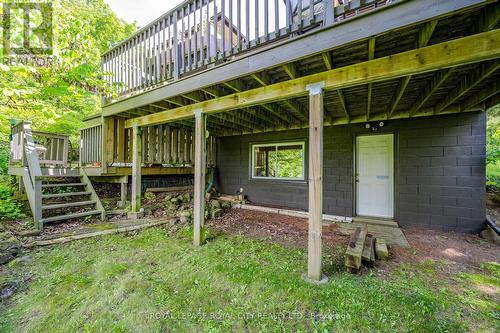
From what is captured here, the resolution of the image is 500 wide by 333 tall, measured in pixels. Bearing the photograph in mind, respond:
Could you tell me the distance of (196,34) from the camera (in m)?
3.35

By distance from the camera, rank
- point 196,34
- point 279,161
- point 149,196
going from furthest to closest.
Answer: point 279,161 < point 149,196 < point 196,34

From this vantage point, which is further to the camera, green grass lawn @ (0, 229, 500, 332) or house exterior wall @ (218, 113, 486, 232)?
house exterior wall @ (218, 113, 486, 232)

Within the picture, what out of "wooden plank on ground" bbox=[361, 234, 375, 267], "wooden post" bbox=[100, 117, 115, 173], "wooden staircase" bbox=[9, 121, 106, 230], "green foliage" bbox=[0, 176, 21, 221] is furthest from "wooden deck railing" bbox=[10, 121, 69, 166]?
"wooden plank on ground" bbox=[361, 234, 375, 267]

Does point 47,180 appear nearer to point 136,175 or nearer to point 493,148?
point 136,175

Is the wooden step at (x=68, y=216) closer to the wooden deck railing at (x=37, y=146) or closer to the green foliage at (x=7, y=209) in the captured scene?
the green foliage at (x=7, y=209)

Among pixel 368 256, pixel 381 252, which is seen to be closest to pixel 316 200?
pixel 368 256

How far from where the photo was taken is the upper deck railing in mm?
2418

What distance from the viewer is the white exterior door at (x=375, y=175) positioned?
4.75 meters

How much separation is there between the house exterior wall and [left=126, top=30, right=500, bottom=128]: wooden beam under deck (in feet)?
9.86

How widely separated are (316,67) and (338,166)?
10.5 feet

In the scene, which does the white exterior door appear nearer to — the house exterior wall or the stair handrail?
the house exterior wall

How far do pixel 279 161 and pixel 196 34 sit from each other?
13.2 ft

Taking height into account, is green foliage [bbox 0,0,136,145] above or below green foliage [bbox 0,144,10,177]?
above

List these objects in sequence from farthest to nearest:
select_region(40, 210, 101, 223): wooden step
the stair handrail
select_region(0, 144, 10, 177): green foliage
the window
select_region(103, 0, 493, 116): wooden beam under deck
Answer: select_region(0, 144, 10, 177): green foliage
the window
the stair handrail
select_region(40, 210, 101, 223): wooden step
select_region(103, 0, 493, 116): wooden beam under deck
